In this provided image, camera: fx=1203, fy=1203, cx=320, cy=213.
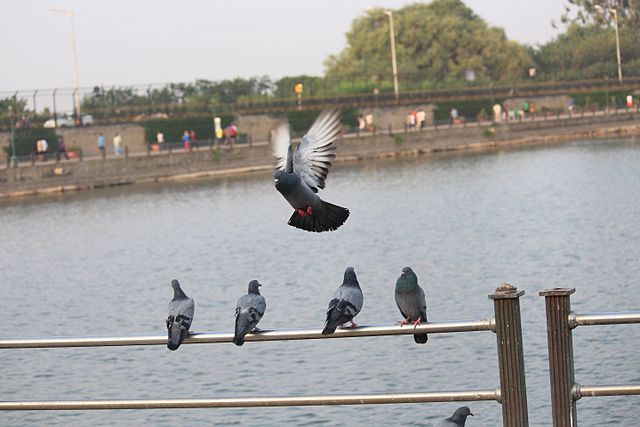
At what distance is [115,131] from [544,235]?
103ft

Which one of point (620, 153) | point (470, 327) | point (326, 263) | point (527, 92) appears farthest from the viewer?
point (527, 92)

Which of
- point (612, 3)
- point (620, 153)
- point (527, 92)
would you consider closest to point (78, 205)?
point (620, 153)

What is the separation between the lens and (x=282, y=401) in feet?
19.4

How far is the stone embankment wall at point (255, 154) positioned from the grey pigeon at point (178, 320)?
4135cm

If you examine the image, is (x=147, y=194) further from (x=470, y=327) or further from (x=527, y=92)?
(x=470, y=327)

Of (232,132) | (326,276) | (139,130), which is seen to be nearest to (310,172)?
(326,276)

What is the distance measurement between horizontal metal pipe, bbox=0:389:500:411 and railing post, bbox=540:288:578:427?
280 millimetres

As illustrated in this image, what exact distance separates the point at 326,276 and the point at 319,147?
55.2ft

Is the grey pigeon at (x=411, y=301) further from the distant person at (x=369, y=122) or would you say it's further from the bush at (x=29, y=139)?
the distant person at (x=369, y=122)

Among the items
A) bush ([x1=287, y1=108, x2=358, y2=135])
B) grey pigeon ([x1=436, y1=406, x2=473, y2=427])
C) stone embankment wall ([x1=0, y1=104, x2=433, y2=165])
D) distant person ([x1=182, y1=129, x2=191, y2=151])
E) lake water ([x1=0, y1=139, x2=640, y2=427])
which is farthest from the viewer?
bush ([x1=287, y1=108, x2=358, y2=135])

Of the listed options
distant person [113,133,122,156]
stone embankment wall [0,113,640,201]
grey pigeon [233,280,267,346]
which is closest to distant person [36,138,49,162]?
stone embankment wall [0,113,640,201]

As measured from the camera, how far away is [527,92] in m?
74.0

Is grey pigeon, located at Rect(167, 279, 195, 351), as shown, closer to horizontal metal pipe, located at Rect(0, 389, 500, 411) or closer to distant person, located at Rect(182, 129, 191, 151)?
horizontal metal pipe, located at Rect(0, 389, 500, 411)

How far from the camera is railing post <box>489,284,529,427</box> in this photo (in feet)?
17.8
